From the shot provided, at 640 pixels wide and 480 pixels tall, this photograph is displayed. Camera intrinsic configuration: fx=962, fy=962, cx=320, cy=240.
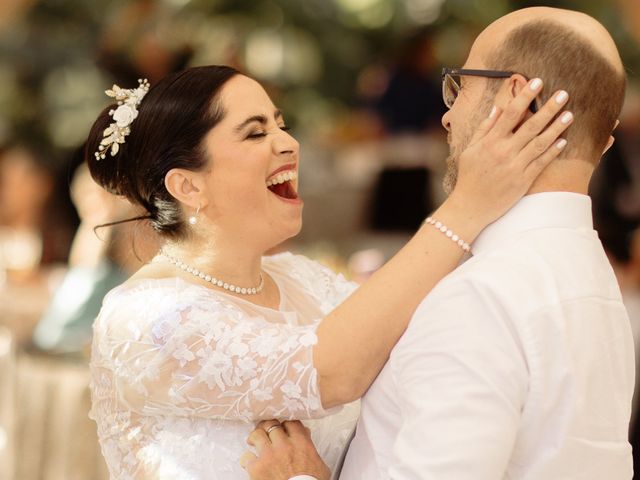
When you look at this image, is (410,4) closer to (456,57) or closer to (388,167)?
(456,57)

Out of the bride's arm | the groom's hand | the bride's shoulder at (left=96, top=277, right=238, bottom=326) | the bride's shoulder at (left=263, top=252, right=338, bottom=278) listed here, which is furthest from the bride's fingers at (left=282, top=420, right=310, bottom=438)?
the bride's shoulder at (left=263, top=252, right=338, bottom=278)

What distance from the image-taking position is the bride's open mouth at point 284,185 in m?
2.32

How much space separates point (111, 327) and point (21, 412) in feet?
5.85

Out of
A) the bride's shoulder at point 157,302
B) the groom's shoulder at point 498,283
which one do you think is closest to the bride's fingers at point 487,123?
the groom's shoulder at point 498,283

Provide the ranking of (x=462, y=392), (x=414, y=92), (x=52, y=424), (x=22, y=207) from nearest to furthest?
(x=462, y=392)
(x=52, y=424)
(x=22, y=207)
(x=414, y=92)

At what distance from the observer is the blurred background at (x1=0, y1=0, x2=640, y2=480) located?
12.5 feet

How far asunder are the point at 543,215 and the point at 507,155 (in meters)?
0.13

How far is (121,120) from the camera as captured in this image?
233 centimetres

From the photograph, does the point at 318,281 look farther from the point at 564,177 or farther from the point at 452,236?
the point at 564,177

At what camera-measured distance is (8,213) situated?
240 inches

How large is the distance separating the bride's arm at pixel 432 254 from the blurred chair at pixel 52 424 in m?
1.94

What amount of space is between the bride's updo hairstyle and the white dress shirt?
755 millimetres

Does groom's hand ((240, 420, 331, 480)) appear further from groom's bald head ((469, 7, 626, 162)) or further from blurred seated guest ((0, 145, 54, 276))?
blurred seated guest ((0, 145, 54, 276))

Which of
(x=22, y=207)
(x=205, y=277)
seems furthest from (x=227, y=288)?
(x=22, y=207)
